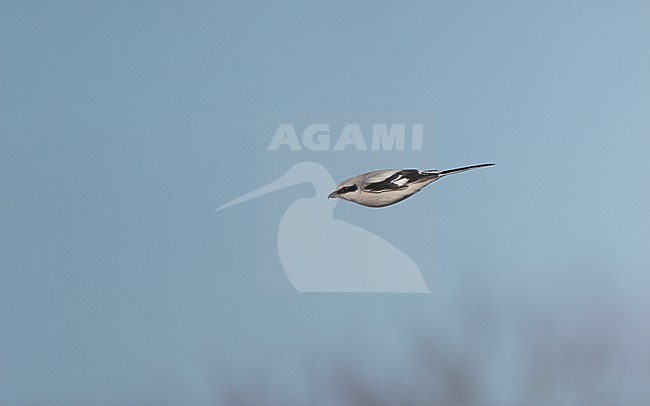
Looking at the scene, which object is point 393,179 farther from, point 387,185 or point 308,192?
point 308,192

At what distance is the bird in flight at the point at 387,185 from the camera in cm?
257

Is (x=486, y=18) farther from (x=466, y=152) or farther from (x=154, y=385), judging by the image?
(x=154, y=385)

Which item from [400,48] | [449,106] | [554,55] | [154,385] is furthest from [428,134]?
[154,385]

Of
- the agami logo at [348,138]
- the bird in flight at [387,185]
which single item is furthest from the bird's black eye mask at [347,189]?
the agami logo at [348,138]

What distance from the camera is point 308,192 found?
2588 mm

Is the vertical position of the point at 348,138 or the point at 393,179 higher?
the point at 348,138

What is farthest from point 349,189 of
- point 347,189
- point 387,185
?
point 387,185

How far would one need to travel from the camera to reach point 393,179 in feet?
8.43

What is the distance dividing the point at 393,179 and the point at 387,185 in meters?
0.03

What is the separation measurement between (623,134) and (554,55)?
35 centimetres

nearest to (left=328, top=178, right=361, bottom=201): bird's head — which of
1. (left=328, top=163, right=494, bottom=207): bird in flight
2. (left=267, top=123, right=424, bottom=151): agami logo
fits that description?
(left=328, top=163, right=494, bottom=207): bird in flight

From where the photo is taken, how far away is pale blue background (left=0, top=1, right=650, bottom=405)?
2564 millimetres

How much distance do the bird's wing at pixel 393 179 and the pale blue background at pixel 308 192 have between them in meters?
0.04

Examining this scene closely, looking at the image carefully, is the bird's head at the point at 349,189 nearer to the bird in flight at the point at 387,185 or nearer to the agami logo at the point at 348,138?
the bird in flight at the point at 387,185
